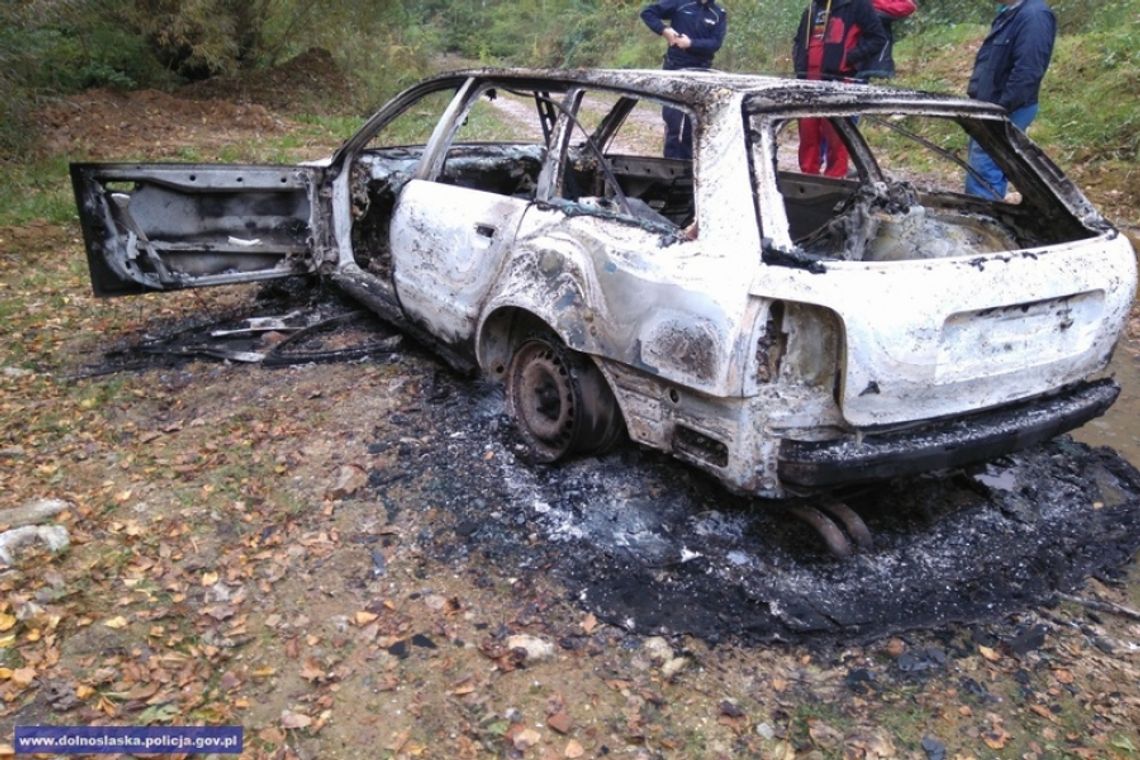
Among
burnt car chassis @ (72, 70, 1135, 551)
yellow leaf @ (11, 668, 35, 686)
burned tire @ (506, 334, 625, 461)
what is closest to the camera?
yellow leaf @ (11, 668, 35, 686)

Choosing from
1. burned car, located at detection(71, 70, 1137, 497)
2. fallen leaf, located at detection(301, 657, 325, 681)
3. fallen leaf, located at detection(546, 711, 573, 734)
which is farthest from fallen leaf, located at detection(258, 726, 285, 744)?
burned car, located at detection(71, 70, 1137, 497)

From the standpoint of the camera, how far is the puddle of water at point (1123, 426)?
166 inches

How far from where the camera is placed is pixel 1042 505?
3.60m

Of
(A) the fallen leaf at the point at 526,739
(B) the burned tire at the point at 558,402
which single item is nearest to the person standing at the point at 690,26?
(B) the burned tire at the point at 558,402

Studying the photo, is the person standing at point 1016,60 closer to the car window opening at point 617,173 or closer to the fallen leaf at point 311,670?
the car window opening at point 617,173

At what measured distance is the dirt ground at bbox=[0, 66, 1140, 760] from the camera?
249 centimetres

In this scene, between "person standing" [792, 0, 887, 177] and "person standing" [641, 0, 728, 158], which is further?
"person standing" [641, 0, 728, 158]

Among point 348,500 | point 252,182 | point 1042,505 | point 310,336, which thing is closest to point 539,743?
point 348,500

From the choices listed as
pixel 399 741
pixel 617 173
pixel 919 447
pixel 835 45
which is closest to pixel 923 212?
pixel 919 447

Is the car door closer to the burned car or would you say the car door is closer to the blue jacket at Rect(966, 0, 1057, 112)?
the burned car

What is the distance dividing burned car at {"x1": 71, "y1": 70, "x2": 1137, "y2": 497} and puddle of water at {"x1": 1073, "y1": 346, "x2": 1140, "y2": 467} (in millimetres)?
1111

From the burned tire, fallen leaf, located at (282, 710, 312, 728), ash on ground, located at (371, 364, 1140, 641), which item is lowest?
fallen leaf, located at (282, 710, 312, 728)

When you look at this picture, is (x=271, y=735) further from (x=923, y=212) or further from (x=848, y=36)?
(x=848, y=36)

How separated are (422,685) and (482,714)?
0.23 meters
